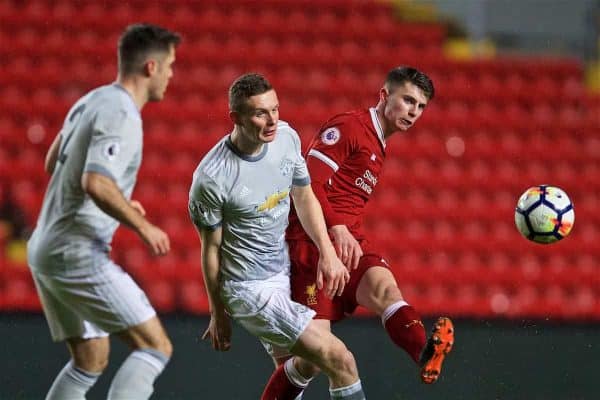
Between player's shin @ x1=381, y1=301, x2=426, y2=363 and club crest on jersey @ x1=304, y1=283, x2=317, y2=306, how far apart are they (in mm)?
313

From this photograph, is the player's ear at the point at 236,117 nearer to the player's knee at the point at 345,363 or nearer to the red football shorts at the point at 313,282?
the red football shorts at the point at 313,282

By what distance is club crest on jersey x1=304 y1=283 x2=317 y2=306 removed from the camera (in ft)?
13.5

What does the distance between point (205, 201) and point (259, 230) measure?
0.97 feet

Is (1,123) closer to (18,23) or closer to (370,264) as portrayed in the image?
(18,23)

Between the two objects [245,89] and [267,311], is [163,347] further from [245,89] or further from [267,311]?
[245,89]

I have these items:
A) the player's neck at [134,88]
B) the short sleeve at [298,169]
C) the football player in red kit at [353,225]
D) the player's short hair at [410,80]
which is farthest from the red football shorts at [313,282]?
the player's neck at [134,88]

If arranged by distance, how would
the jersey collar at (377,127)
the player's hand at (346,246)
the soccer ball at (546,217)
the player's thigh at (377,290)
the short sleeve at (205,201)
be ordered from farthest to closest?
the soccer ball at (546,217) → the jersey collar at (377,127) → the player's thigh at (377,290) → the player's hand at (346,246) → the short sleeve at (205,201)

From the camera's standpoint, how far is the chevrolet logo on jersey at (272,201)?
374 cm

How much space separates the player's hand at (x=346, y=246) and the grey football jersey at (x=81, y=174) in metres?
1.10

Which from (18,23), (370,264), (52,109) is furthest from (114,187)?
(18,23)

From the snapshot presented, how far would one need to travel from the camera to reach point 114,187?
3025 millimetres

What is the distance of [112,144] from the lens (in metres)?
3.06

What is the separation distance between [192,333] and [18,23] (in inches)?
188

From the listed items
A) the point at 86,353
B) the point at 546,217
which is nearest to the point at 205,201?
the point at 86,353
